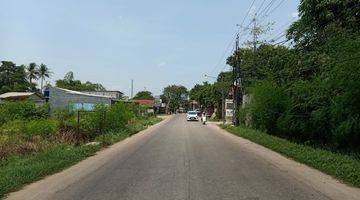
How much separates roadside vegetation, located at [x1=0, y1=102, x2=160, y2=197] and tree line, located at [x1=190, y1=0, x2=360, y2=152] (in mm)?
11089

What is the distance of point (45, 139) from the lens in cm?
2792

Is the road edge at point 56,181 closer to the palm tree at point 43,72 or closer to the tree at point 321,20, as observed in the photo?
the tree at point 321,20

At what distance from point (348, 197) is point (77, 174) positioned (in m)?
8.05

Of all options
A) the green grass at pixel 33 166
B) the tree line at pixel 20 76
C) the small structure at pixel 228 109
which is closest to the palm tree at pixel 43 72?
the tree line at pixel 20 76

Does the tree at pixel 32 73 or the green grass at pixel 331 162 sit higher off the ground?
the tree at pixel 32 73

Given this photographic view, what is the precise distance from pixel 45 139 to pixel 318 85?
1468 centimetres

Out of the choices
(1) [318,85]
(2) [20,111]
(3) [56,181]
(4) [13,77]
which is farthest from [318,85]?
(4) [13,77]

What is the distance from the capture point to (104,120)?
120ft

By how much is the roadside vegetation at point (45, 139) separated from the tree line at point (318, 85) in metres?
11.1

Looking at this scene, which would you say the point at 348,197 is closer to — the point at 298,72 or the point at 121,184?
the point at 121,184

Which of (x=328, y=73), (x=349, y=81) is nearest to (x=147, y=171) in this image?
(x=349, y=81)

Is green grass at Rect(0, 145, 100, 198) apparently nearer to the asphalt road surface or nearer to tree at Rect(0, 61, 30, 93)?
the asphalt road surface

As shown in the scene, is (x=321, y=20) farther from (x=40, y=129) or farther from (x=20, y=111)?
(x=20, y=111)

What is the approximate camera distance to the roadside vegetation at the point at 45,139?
1589cm
